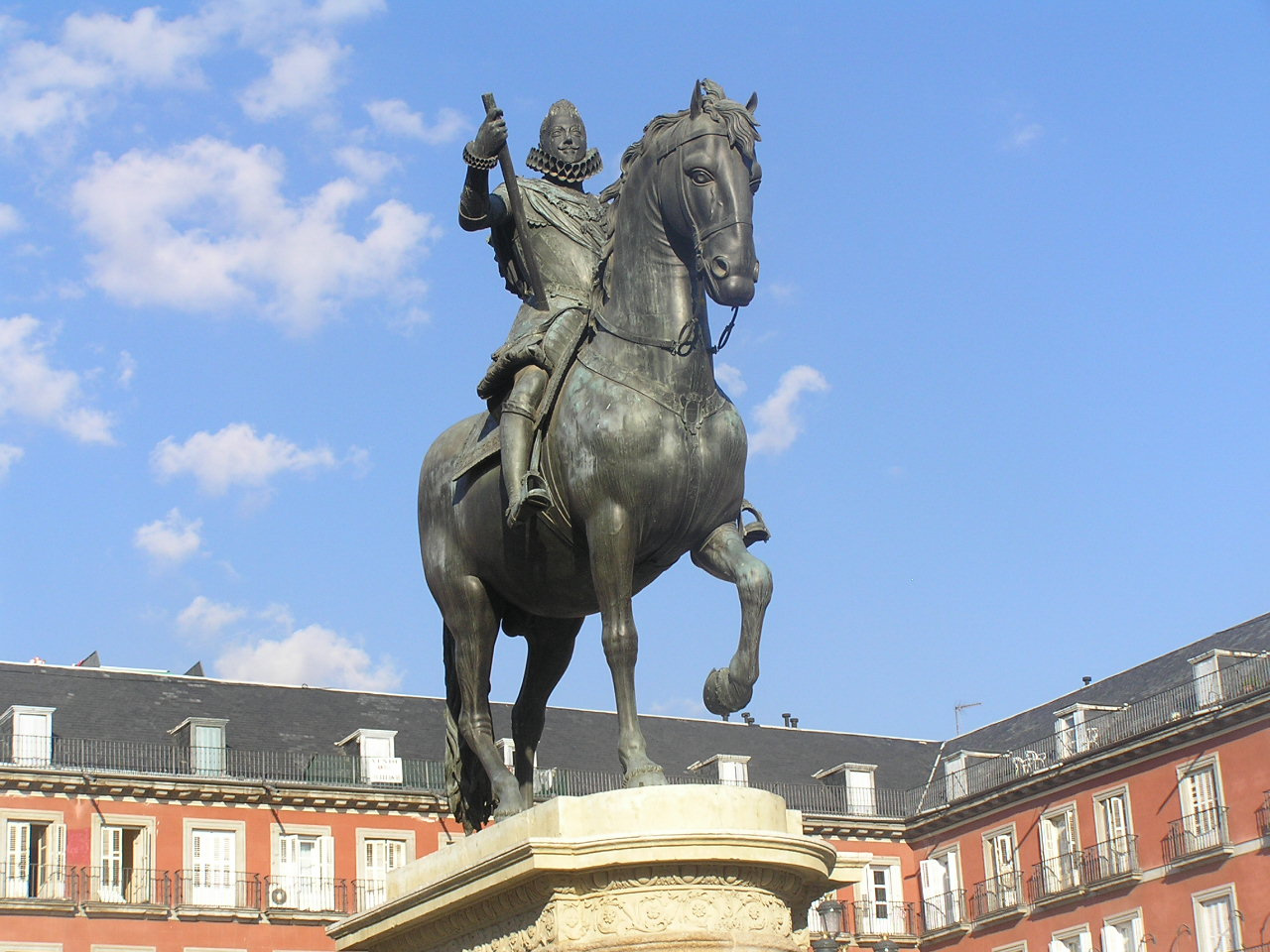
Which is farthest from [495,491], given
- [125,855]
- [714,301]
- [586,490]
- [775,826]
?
[125,855]

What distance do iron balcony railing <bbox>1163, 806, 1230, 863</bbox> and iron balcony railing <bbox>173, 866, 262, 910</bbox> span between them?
25.6 meters

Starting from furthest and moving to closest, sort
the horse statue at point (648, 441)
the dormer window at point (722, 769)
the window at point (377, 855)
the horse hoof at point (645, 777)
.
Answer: the dormer window at point (722, 769)
the window at point (377, 855)
the horse statue at point (648, 441)
the horse hoof at point (645, 777)

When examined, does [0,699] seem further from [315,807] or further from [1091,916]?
[1091,916]

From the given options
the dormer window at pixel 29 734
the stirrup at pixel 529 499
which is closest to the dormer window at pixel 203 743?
the dormer window at pixel 29 734

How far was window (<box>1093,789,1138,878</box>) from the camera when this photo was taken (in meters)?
58.7

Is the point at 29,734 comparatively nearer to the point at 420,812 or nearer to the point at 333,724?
the point at 333,724

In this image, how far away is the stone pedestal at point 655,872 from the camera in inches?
394

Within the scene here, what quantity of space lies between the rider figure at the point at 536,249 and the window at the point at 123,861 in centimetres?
4735

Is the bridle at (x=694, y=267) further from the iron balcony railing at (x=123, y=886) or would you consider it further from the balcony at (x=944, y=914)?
the balcony at (x=944, y=914)

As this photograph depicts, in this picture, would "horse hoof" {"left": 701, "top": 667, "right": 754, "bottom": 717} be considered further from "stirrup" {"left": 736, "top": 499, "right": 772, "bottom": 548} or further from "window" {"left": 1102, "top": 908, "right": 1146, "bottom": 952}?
"window" {"left": 1102, "top": 908, "right": 1146, "bottom": 952}

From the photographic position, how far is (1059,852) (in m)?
62.0

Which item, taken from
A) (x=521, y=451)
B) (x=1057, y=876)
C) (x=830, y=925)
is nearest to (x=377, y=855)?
(x=1057, y=876)

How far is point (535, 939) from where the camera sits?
10305 millimetres

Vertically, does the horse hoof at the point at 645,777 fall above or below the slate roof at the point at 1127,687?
below
